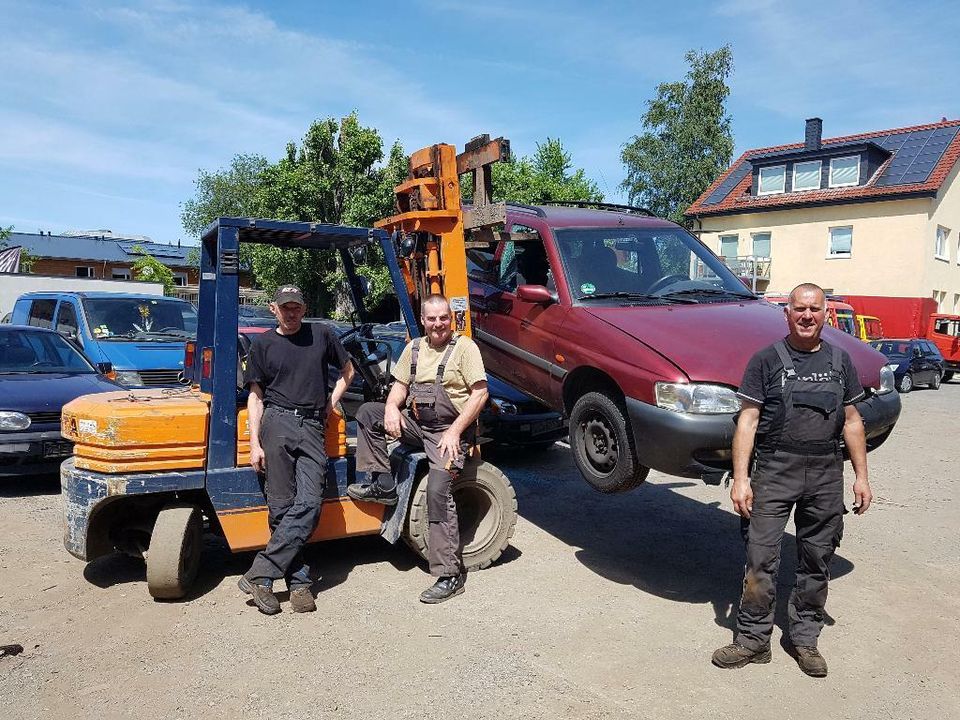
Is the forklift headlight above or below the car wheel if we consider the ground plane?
above

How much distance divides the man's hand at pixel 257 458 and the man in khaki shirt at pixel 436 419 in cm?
64

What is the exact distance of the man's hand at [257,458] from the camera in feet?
15.5

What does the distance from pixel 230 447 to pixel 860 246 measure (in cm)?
3208

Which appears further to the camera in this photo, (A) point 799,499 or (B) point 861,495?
(B) point 861,495

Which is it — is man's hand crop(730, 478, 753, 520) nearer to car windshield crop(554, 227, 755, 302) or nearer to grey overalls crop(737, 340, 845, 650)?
grey overalls crop(737, 340, 845, 650)

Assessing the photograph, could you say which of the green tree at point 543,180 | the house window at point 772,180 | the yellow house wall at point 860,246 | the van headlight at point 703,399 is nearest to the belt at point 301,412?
the van headlight at point 703,399

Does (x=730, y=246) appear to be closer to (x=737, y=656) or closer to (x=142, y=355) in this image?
(x=142, y=355)

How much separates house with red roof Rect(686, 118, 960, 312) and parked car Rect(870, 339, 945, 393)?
728 centimetres

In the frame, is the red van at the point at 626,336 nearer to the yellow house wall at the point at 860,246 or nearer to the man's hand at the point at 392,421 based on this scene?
the man's hand at the point at 392,421

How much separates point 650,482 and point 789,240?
2872 cm

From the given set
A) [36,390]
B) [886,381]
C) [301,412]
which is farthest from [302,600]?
[36,390]

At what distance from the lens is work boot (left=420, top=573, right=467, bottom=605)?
4922mm

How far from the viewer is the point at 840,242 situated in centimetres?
3231

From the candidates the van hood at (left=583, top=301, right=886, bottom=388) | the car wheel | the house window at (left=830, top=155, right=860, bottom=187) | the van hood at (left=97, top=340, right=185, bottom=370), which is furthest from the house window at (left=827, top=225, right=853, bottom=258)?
the van hood at (left=97, top=340, right=185, bottom=370)
